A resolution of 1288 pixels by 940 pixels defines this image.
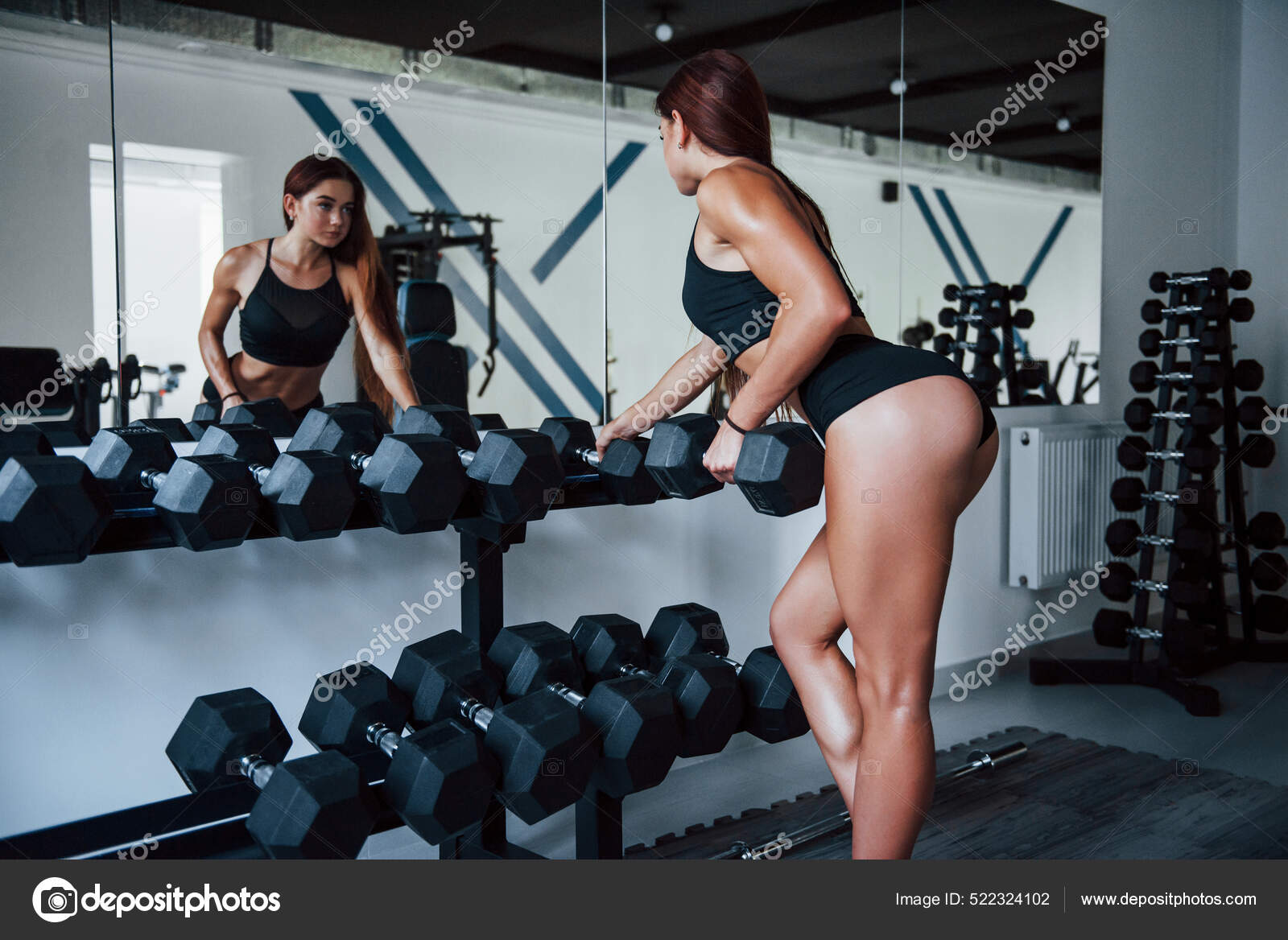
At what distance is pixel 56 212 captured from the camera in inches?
69.7

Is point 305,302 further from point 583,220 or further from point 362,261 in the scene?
point 583,220

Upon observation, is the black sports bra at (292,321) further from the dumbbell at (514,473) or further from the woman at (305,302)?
the dumbbell at (514,473)

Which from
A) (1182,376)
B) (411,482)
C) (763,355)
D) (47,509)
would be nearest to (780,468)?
(763,355)

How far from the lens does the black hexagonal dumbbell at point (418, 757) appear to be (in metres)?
1.37

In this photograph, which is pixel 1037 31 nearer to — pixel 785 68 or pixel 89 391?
pixel 785 68

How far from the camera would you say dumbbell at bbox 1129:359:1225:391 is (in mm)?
3199

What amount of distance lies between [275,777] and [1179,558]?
2862mm

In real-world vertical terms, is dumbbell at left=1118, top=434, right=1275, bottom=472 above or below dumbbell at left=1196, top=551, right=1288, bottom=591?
above

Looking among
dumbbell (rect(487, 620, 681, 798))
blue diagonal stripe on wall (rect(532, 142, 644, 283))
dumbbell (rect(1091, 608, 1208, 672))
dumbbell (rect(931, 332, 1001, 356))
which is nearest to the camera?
dumbbell (rect(487, 620, 681, 798))

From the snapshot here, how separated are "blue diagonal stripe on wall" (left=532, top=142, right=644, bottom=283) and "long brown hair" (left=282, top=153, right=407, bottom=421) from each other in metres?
0.38

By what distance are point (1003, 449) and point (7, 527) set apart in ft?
9.30

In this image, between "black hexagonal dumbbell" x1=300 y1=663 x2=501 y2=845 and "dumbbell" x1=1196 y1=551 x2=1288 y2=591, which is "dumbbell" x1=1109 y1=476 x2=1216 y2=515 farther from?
"black hexagonal dumbbell" x1=300 y1=663 x2=501 y2=845

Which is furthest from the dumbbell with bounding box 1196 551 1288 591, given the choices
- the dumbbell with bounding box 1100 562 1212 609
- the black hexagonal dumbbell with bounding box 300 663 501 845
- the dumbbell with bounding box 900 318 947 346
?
the black hexagonal dumbbell with bounding box 300 663 501 845

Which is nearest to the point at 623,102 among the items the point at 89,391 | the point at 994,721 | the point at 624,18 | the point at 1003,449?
Answer: the point at 624,18
